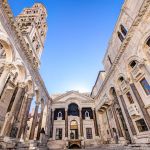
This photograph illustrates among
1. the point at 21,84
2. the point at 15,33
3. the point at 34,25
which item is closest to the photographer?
the point at 15,33


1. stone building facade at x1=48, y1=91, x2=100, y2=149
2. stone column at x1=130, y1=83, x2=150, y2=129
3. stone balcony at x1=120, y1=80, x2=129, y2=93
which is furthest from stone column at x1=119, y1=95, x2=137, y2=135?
stone building facade at x1=48, y1=91, x2=100, y2=149

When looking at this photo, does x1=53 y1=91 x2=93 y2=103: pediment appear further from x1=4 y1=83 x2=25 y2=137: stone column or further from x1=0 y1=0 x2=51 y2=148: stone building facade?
x1=4 y1=83 x2=25 y2=137: stone column

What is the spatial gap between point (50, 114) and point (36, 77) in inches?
399

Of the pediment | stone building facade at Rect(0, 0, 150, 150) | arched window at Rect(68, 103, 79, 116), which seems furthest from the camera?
the pediment

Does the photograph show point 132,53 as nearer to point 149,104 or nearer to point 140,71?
point 140,71

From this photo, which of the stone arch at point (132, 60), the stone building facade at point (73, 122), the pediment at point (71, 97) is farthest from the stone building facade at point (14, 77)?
the stone arch at point (132, 60)

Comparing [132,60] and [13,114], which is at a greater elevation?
[132,60]

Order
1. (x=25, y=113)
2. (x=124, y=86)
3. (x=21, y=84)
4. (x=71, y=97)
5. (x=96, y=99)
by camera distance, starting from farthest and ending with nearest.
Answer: (x=71, y=97)
(x=96, y=99)
(x=124, y=86)
(x=25, y=113)
(x=21, y=84)

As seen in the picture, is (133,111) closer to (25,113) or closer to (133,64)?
(133,64)

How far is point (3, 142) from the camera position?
8.50 m

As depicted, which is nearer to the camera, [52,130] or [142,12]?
[142,12]

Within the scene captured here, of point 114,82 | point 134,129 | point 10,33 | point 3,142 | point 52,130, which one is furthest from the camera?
point 52,130

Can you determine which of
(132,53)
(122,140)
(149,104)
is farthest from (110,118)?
(132,53)

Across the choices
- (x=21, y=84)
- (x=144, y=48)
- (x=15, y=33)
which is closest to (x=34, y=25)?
(x=15, y=33)
